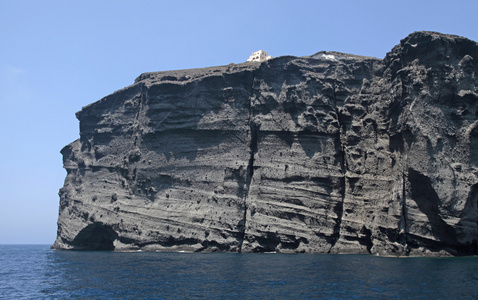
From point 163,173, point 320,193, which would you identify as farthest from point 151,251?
point 320,193

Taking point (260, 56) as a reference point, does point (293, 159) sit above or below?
below

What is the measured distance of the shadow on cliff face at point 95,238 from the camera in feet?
176

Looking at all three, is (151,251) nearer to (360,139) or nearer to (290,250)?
(290,250)

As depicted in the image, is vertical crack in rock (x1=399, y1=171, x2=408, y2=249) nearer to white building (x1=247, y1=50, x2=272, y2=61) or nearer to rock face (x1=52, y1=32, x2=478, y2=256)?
rock face (x1=52, y1=32, x2=478, y2=256)

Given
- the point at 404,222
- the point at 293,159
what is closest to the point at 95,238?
the point at 293,159

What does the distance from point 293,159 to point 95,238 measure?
89.1 ft

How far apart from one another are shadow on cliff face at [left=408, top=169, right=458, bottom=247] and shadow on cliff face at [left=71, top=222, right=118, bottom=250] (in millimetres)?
34012

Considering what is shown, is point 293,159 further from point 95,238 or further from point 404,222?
point 95,238

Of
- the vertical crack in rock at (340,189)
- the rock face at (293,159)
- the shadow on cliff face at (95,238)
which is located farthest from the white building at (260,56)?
the shadow on cliff face at (95,238)

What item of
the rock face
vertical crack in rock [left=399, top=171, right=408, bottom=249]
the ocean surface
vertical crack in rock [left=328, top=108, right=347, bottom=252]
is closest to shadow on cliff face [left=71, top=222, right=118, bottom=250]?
the rock face

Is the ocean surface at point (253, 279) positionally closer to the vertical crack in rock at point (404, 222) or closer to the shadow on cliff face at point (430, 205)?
the shadow on cliff face at point (430, 205)

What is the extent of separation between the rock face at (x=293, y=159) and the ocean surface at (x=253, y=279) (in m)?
6.93

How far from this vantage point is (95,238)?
5597cm

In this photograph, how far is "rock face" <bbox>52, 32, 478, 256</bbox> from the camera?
3997 centimetres
